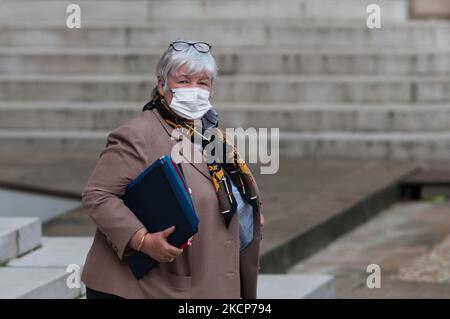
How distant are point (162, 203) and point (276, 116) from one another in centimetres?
937

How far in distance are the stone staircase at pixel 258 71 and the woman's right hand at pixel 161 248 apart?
910cm

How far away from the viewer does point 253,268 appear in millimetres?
4613

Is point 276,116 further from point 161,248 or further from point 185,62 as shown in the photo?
point 161,248

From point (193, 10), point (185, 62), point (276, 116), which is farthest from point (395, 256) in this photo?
point (193, 10)

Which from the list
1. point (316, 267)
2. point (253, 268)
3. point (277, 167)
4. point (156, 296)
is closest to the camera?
point (156, 296)

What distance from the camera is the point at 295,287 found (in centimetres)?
723

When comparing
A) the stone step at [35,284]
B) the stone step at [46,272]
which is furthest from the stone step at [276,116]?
the stone step at [35,284]

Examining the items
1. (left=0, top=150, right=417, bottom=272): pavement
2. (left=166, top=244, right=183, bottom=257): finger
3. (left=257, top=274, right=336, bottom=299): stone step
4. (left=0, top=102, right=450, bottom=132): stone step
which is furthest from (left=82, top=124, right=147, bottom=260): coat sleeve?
(left=0, top=102, right=450, bottom=132): stone step

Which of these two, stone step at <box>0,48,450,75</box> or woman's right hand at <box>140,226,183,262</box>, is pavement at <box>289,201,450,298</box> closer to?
stone step at <box>0,48,450,75</box>

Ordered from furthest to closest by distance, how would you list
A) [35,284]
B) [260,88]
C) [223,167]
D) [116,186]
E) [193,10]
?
[193,10]
[260,88]
[35,284]
[223,167]
[116,186]

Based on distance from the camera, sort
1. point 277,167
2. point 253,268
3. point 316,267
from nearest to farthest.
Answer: point 253,268 < point 316,267 < point 277,167
